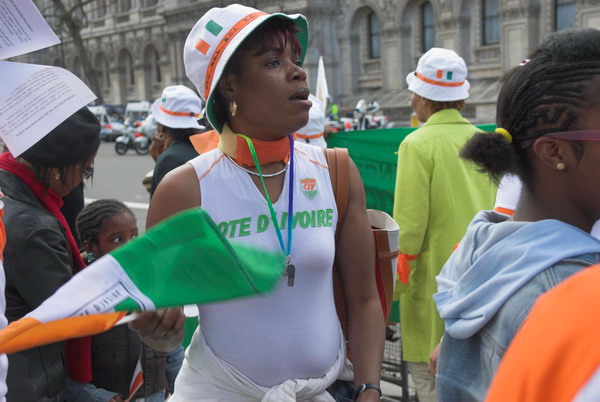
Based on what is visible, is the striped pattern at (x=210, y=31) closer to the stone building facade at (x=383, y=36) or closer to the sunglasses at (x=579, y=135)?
the sunglasses at (x=579, y=135)

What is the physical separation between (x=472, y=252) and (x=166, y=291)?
0.74m

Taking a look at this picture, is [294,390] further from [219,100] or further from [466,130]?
[466,130]

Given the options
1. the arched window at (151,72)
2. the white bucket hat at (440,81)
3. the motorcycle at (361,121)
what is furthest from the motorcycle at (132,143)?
the white bucket hat at (440,81)

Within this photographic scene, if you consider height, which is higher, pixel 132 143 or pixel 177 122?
pixel 177 122

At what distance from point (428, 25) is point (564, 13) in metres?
6.50

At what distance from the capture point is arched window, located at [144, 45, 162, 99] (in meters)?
44.0

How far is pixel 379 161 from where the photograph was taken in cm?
480

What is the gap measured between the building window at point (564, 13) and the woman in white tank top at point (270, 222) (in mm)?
23893

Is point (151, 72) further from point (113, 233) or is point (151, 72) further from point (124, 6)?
point (113, 233)

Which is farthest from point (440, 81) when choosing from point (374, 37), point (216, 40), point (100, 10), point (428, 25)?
point (100, 10)

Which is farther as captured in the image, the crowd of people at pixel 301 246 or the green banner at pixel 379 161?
the green banner at pixel 379 161

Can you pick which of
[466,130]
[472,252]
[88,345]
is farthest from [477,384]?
[466,130]

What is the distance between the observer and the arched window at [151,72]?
4403 centimetres

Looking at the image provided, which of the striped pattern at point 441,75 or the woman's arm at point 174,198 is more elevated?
the striped pattern at point 441,75
